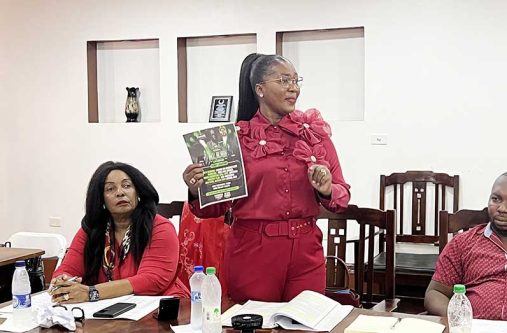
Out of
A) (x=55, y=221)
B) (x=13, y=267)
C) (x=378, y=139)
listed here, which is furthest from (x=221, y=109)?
(x=13, y=267)

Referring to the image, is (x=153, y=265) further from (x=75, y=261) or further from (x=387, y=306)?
(x=387, y=306)

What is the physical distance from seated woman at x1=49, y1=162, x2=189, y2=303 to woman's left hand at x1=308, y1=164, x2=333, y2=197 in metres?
0.73

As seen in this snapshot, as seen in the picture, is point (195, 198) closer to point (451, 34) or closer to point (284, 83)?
point (284, 83)

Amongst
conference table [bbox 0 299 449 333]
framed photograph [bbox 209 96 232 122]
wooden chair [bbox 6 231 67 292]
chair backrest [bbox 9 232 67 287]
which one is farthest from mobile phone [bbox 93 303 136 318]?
framed photograph [bbox 209 96 232 122]

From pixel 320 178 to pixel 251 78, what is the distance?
0.48m

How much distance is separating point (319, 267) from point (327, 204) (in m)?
0.23

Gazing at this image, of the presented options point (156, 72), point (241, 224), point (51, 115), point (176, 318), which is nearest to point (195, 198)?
point (241, 224)

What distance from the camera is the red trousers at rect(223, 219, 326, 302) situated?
2.30m

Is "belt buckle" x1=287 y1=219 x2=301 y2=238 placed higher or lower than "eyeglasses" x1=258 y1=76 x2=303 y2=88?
lower

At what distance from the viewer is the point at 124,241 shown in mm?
2684

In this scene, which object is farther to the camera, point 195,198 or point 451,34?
point 451,34

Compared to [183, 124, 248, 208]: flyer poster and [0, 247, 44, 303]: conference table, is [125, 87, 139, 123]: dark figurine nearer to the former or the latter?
[0, 247, 44, 303]: conference table

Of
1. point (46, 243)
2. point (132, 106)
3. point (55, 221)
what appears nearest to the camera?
point (46, 243)

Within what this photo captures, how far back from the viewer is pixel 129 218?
9.01 ft
